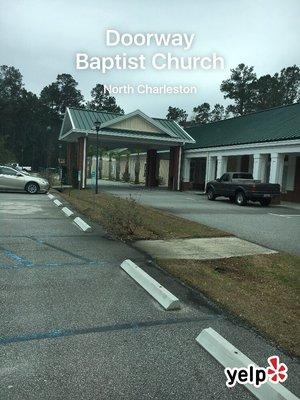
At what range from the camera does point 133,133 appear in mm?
31609

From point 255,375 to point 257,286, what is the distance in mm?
2687

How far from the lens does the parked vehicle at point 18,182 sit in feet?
74.7

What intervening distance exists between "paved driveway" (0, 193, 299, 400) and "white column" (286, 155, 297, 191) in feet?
68.2

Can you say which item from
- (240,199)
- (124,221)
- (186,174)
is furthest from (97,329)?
(186,174)

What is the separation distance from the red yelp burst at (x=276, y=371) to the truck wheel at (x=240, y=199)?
1809 centimetres

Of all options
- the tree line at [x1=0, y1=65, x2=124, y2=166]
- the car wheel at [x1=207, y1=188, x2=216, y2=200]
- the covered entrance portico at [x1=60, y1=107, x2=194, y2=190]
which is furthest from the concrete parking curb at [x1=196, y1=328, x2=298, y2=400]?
the tree line at [x1=0, y1=65, x2=124, y2=166]

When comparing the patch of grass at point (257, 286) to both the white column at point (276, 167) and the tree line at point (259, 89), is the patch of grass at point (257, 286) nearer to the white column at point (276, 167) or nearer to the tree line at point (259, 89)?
the white column at point (276, 167)

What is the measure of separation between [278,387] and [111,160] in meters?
60.3

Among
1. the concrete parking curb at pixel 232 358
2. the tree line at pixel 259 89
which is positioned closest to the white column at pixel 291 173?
the concrete parking curb at pixel 232 358

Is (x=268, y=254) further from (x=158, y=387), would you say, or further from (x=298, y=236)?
(x=158, y=387)

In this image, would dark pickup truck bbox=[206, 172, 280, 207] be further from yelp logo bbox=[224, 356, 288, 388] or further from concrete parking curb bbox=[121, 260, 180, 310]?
yelp logo bbox=[224, 356, 288, 388]

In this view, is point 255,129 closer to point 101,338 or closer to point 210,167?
point 210,167

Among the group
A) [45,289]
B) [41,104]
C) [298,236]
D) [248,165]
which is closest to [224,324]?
[45,289]

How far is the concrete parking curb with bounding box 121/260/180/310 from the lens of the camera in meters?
4.99
